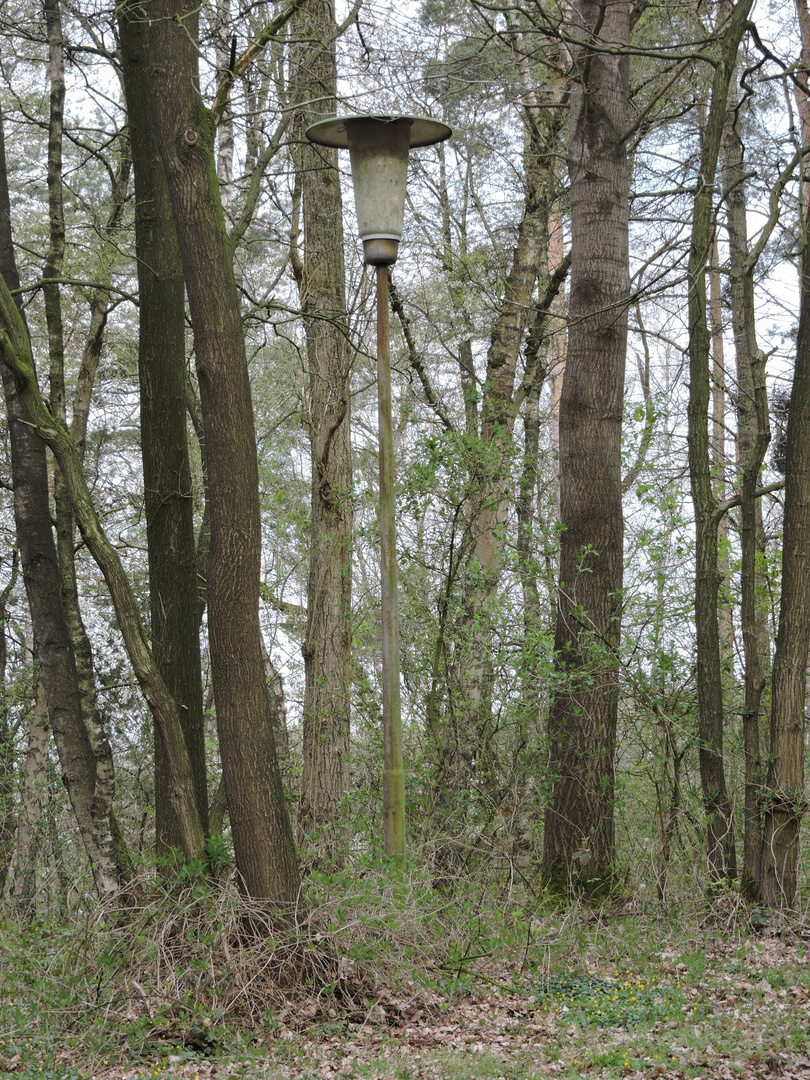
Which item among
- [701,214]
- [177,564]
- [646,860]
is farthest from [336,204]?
[646,860]

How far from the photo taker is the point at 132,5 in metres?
6.47

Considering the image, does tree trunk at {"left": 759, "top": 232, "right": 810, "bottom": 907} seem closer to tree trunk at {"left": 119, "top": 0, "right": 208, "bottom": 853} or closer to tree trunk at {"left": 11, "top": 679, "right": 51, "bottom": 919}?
tree trunk at {"left": 119, "top": 0, "right": 208, "bottom": 853}

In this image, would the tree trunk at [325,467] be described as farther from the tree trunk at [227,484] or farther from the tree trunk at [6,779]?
the tree trunk at [6,779]

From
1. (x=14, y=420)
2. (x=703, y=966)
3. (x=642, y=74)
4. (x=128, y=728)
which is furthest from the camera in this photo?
(x=128, y=728)

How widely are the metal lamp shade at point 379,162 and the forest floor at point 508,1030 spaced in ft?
12.2

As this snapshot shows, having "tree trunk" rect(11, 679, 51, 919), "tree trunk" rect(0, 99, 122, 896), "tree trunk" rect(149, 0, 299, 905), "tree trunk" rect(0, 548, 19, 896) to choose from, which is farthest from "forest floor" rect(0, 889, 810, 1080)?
"tree trunk" rect(0, 548, 19, 896)

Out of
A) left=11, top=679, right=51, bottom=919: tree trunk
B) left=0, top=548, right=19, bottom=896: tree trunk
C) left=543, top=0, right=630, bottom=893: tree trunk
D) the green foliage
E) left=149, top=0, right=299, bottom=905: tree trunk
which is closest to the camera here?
the green foliage

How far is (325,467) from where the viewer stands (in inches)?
313

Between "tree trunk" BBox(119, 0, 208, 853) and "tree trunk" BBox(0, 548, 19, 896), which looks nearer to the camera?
"tree trunk" BBox(119, 0, 208, 853)

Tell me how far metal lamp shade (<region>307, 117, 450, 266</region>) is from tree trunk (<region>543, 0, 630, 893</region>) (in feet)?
5.59

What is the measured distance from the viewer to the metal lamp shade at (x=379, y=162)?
16.3 ft

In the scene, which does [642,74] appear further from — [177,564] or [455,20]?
[177,564]

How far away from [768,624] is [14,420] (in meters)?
5.94

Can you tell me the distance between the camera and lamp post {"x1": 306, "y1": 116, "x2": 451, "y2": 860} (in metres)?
4.93
